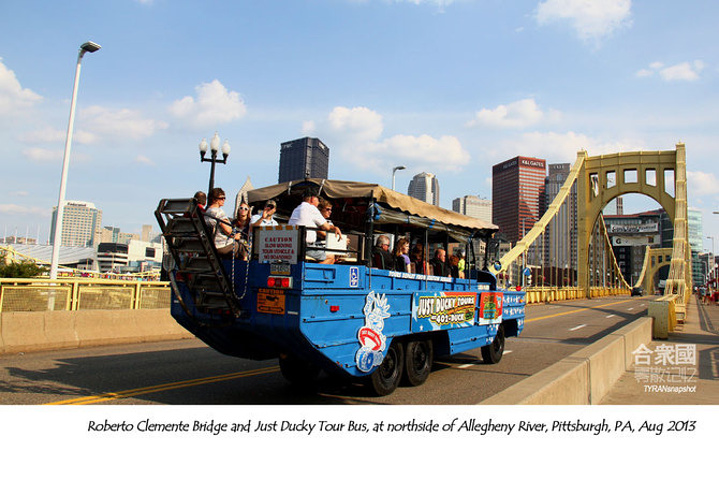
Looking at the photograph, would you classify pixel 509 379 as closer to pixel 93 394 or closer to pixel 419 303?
pixel 419 303

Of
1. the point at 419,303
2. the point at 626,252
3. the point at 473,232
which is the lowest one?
the point at 419,303

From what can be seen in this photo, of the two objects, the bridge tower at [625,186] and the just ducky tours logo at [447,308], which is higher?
the bridge tower at [625,186]

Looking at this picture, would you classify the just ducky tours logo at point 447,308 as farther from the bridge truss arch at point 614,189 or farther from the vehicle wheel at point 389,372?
the bridge truss arch at point 614,189

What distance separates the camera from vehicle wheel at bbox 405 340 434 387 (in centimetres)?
685

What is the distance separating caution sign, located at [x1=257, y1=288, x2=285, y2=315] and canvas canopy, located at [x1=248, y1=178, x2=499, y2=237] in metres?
1.58

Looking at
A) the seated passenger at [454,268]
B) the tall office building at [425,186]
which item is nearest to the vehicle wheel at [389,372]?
the seated passenger at [454,268]

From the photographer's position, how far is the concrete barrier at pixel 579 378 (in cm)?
405

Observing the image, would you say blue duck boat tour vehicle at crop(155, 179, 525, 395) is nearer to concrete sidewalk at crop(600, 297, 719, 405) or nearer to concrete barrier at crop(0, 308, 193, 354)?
concrete sidewalk at crop(600, 297, 719, 405)

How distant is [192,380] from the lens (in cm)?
713

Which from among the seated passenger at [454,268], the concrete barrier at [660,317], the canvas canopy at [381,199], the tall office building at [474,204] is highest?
the tall office building at [474,204]

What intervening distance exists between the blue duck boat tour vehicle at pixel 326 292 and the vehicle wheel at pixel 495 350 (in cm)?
150
